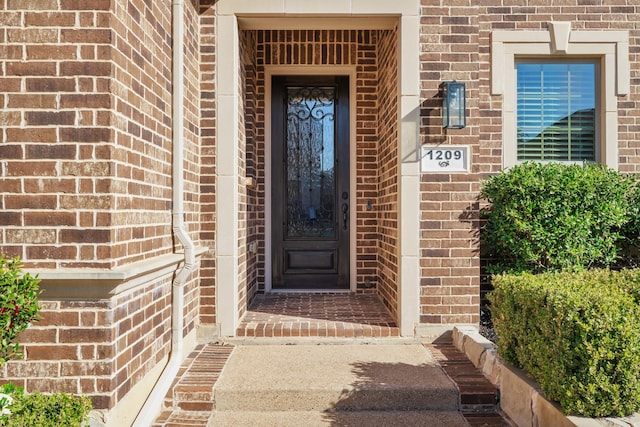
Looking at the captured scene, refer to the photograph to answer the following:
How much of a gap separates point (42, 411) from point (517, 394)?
259 cm

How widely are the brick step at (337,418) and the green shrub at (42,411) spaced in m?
1.06

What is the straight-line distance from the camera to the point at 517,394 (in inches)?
121

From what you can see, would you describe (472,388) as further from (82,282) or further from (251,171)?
(251,171)

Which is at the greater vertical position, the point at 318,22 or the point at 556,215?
the point at 318,22

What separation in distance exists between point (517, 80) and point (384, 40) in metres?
1.56

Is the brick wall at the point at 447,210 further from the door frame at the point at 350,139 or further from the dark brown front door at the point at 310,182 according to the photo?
the dark brown front door at the point at 310,182

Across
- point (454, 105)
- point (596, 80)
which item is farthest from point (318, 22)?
point (596, 80)

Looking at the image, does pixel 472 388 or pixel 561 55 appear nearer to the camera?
pixel 472 388

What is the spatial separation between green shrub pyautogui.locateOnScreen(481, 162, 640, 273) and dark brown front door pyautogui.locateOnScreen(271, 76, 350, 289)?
6.66 feet

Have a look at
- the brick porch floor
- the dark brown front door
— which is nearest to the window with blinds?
the dark brown front door

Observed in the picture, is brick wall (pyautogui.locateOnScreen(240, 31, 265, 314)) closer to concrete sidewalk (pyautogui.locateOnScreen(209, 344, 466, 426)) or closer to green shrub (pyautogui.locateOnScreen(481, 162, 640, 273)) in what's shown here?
concrete sidewalk (pyautogui.locateOnScreen(209, 344, 466, 426))

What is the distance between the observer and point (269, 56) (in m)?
5.98

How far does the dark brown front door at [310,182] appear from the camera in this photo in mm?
6105

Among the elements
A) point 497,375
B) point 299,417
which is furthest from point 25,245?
point 497,375
